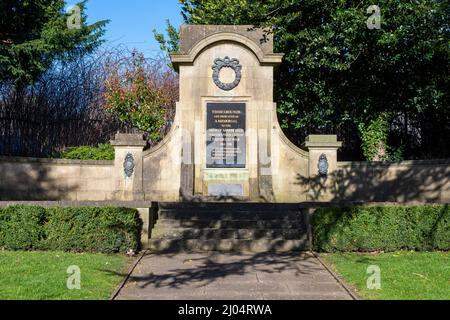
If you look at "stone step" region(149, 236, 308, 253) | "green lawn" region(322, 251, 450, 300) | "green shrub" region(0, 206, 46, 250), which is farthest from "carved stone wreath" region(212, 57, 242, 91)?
"green shrub" region(0, 206, 46, 250)

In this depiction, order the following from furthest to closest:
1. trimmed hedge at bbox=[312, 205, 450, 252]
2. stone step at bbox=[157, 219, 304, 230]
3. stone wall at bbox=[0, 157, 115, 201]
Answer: stone wall at bbox=[0, 157, 115, 201]
stone step at bbox=[157, 219, 304, 230]
trimmed hedge at bbox=[312, 205, 450, 252]

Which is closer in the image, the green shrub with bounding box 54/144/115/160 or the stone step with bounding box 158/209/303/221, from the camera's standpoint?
the stone step with bounding box 158/209/303/221

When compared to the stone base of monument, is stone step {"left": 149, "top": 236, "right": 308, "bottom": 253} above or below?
below

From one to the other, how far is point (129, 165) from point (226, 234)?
20.0 feet

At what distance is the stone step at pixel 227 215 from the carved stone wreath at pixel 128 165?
3.98 metres

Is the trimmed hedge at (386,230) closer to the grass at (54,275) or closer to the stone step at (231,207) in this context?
the stone step at (231,207)

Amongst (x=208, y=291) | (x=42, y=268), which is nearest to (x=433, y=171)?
(x=208, y=291)

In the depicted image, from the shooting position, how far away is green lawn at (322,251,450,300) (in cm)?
743

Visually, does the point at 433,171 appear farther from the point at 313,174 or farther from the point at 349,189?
the point at 313,174

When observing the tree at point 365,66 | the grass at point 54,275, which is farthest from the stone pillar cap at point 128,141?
the tree at point 365,66

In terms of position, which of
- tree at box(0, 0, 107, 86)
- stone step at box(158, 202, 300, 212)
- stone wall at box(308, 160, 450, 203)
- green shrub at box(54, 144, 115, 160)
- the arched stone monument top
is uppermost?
tree at box(0, 0, 107, 86)

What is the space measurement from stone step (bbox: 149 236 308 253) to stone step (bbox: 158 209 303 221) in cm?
130

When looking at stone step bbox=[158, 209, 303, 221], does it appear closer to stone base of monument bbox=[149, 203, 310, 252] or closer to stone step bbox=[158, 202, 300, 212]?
stone base of monument bbox=[149, 203, 310, 252]

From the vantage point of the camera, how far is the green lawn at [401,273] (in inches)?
293
